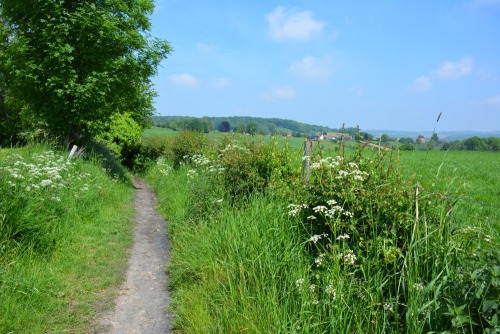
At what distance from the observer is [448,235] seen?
142 inches

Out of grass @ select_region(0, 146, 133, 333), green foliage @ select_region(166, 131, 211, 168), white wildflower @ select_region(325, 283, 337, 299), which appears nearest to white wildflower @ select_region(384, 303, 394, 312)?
white wildflower @ select_region(325, 283, 337, 299)

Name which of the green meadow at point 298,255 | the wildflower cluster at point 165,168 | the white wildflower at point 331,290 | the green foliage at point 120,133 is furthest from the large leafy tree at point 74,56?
the white wildflower at point 331,290

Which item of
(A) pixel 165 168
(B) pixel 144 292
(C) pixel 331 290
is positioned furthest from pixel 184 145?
(C) pixel 331 290

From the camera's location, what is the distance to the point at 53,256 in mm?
6234

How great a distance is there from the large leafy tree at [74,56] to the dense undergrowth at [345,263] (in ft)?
31.5

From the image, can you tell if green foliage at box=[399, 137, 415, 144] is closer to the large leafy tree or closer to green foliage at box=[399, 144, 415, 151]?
green foliage at box=[399, 144, 415, 151]

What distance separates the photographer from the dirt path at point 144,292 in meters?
4.86

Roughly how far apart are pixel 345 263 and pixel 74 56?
45.1 ft

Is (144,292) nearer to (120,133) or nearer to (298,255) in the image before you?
(298,255)

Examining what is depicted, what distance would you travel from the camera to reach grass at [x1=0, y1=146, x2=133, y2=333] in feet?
15.2

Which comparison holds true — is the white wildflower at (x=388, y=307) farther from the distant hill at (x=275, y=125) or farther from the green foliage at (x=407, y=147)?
the distant hill at (x=275, y=125)

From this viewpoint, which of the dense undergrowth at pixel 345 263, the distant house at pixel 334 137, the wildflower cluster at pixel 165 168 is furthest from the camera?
the wildflower cluster at pixel 165 168

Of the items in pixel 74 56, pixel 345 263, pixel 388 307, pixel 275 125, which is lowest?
pixel 388 307

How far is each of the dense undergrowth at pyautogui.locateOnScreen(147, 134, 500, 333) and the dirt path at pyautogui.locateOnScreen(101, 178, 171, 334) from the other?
0.26 m
